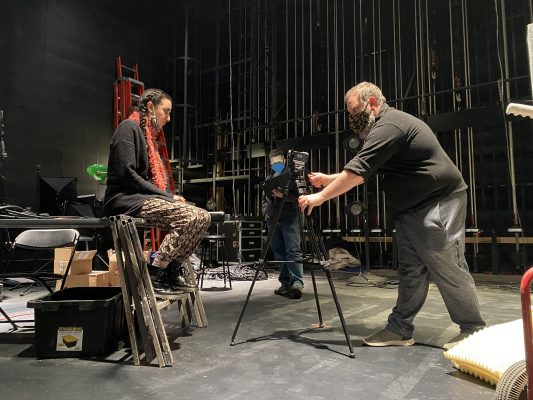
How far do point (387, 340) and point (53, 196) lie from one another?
4813 millimetres

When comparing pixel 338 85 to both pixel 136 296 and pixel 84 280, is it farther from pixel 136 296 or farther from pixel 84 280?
pixel 136 296

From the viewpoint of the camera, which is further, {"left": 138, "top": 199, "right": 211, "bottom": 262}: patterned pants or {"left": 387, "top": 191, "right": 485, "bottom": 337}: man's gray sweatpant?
{"left": 138, "top": 199, "right": 211, "bottom": 262}: patterned pants

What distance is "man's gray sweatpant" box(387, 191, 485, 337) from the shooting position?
220cm

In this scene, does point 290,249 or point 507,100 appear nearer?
point 290,249

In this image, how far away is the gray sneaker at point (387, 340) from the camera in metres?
2.36

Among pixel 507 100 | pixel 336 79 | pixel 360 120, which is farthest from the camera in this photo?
pixel 336 79

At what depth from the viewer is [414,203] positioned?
232 centimetres

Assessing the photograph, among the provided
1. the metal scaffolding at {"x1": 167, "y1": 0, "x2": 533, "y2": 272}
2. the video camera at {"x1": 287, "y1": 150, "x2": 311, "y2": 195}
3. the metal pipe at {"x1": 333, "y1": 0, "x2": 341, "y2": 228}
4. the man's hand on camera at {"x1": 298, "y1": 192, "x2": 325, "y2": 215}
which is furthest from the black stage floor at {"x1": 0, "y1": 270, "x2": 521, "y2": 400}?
the metal pipe at {"x1": 333, "y1": 0, "x2": 341, "y2": 228}

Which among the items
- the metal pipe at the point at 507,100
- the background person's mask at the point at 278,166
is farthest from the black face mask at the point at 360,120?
the metal pipe at the point at 507,100

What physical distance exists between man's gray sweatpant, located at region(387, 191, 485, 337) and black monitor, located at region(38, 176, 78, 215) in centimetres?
461

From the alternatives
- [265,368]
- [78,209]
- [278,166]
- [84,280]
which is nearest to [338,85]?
[278,166]

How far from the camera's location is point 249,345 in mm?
2379

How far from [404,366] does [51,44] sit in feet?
24.3

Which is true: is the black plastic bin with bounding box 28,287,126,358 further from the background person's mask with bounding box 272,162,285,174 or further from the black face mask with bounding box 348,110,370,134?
the background person's mask with bounding box 272,162,285,174
